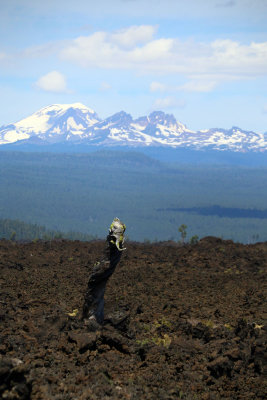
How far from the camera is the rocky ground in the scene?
10.6m

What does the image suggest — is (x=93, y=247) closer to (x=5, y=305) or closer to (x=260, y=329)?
(x=5, y=305)

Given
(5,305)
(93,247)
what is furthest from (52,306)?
(93,247)

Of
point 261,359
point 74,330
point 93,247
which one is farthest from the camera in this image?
point 93,247

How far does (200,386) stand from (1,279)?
1243 cm

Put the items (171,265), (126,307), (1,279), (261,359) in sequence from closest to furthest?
(261,359), (126,307), (1,279), (171,265)

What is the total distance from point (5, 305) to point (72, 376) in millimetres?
6500

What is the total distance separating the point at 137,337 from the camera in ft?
47.6

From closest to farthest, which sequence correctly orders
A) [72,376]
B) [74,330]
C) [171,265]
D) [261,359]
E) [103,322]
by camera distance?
[72,376] < [261,359] < [74,330] < [103,322] < [171,265]

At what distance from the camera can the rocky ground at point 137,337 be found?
34.9 ft

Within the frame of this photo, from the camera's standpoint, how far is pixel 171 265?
27.5 m

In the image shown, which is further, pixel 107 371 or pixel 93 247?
pixel 93 247

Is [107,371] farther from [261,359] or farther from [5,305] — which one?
[5,305]

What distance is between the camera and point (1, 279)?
70.9 ft

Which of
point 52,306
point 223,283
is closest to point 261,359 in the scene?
point 52,306
